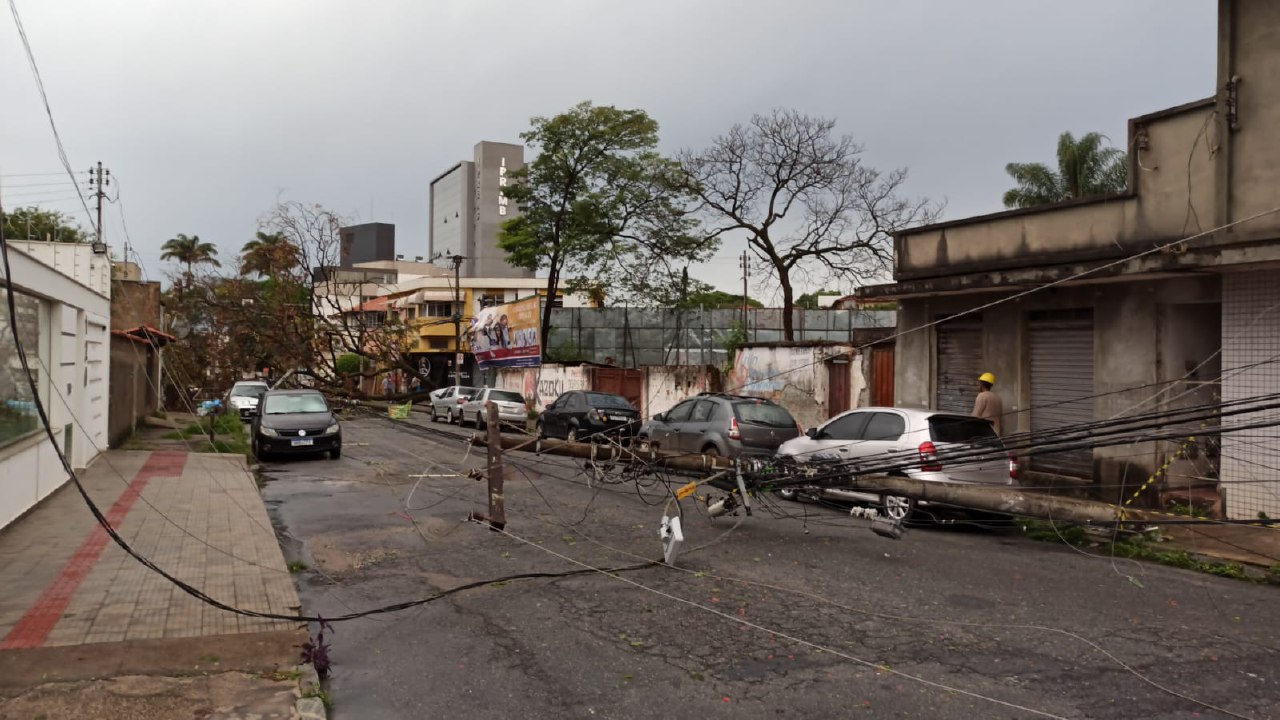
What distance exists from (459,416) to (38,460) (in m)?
20.6

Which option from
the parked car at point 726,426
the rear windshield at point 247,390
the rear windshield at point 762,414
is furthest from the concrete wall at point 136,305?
the rear windshield at point 762,414

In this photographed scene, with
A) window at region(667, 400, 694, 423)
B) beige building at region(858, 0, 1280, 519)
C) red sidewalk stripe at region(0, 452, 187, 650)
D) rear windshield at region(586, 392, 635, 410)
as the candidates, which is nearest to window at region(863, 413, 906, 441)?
beige building at region(858, 0, 1280, 519)

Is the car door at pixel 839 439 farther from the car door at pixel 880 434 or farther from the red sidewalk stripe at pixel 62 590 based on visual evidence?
the red sidewalk stripe at pixel 62 590

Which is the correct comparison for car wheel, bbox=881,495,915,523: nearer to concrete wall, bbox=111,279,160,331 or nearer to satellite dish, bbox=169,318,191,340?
concrete wall, bbox=111,279,160,331

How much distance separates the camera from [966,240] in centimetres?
1572

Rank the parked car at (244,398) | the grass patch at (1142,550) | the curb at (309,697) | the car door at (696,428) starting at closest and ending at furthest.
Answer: the curb at (309,697) < the grass patch at (1142,550) < the car door at (696,428) < the parked car at (244,398)

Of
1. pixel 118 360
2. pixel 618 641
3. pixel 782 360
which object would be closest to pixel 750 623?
pixel 618 641

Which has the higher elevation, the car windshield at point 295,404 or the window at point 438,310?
the window at point 438,310

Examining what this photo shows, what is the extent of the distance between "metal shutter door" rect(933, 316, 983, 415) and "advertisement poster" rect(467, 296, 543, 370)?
23.1 m

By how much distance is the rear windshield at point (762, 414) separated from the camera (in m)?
15.4

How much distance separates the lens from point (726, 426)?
50.0ft

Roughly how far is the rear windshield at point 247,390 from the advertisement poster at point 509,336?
1082cm

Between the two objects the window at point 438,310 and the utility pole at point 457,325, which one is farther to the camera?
the window at point 438,310

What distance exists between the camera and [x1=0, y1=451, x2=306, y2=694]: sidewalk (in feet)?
19.4
